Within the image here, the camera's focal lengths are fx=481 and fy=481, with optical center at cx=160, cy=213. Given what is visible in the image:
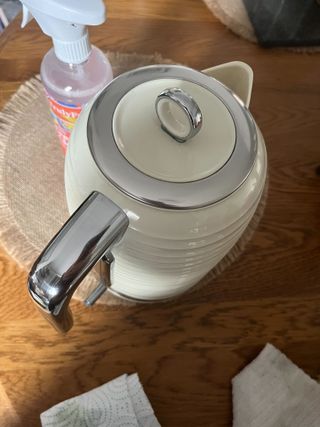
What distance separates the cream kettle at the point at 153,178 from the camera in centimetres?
26

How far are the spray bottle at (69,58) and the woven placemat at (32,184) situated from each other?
0.13ft

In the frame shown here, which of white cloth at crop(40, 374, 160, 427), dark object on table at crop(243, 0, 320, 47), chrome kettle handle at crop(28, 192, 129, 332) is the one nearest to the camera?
chrome kettle handle at crop(28, 192, 129, 332)

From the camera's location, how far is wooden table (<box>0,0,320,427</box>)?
420 millimetres

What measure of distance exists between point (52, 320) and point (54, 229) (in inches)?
8.0

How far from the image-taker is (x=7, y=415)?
405mm

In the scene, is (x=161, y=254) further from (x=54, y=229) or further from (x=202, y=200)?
(x=54, y=229)

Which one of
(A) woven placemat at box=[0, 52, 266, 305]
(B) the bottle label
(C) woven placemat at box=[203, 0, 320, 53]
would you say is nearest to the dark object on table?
(C) woven placemat at box=[203, 0, 320, 53]

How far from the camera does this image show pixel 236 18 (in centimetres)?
59

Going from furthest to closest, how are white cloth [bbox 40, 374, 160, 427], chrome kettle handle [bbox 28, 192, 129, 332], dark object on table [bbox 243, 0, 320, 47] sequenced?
1. dark object on table [bbox 243, 0, 320, 47]
2. white cloth [bbox 40, 374, 160, 427]
3. chrome kettle handle [bbox 28, 192, 129, 332]

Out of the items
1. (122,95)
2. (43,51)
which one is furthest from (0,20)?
(122,95)

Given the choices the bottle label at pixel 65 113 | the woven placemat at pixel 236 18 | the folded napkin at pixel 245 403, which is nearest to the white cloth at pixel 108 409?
the folded napkin at pixel 245 403

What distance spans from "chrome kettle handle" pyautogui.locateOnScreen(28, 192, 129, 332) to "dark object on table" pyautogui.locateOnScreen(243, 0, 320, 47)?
0.42 meters

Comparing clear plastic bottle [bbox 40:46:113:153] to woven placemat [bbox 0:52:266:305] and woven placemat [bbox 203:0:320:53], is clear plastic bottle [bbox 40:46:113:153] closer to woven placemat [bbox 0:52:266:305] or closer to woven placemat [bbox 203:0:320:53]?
woven placemat [bbox 0:52:266:305]

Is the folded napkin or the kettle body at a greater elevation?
the kettle body
